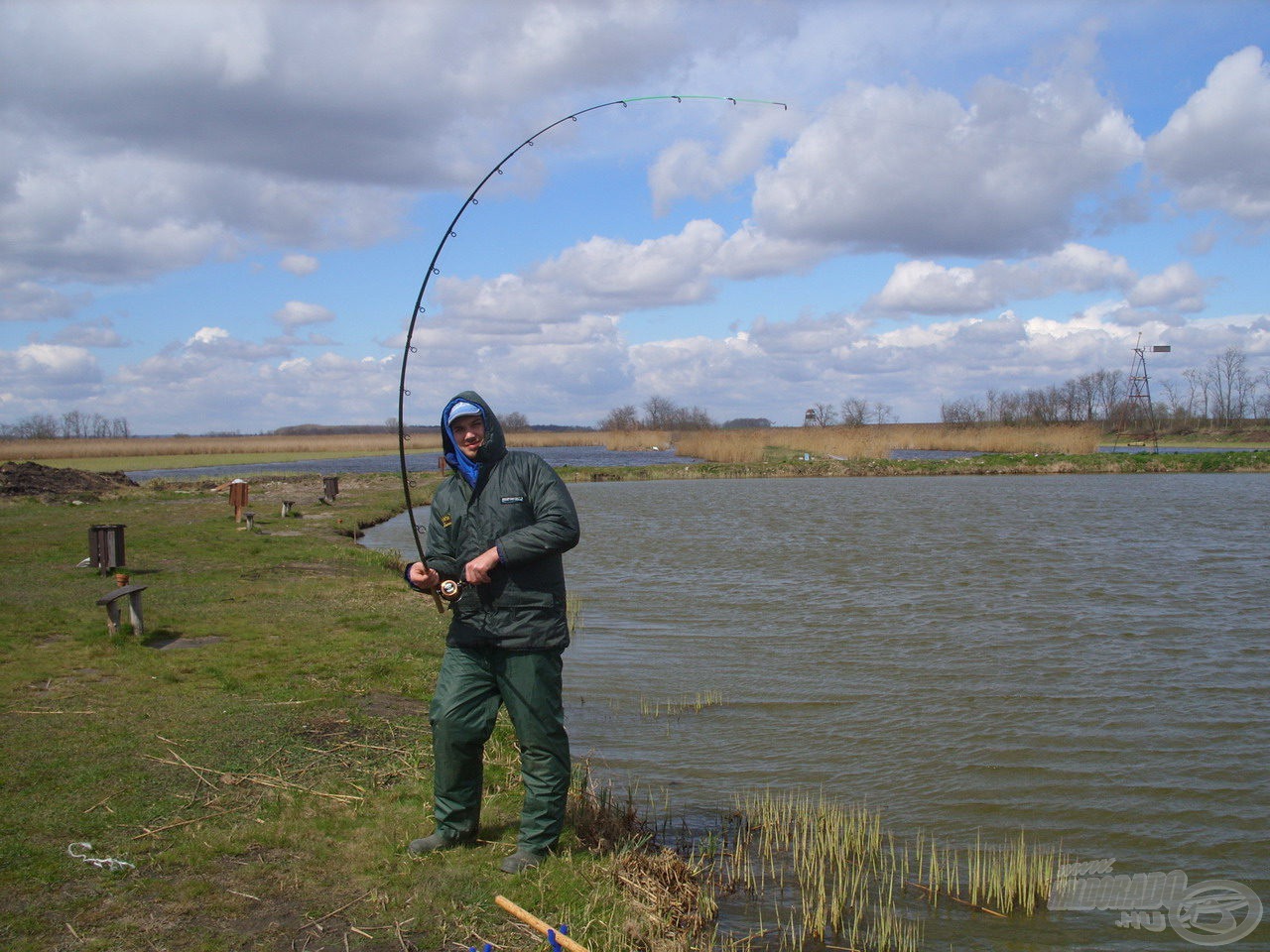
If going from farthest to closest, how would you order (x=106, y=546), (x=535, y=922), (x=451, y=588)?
(x=106, y=546)
(x=451, y=588)
(x=535, y=922)

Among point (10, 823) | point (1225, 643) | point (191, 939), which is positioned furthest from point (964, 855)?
point (1225, 643)

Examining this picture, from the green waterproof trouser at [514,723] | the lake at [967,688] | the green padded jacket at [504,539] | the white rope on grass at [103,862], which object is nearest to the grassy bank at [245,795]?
the white rope on grass at [103,862]

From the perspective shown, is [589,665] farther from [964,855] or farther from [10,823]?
[10,823]

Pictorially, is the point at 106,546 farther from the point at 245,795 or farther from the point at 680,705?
the point at 245,795

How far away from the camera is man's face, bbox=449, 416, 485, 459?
5.24 metres

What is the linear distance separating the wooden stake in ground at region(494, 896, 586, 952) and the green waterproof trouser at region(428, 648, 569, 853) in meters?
0.54

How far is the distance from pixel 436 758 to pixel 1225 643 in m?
11.3

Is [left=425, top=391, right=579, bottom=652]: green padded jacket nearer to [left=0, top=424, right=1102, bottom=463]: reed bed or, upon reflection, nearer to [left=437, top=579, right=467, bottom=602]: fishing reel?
[left=437, top=579, right=467, bottom=602]: fishing reel

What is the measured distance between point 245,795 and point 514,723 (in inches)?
83.5

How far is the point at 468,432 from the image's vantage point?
525cm

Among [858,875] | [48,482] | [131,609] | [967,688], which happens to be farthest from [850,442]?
[858,875]

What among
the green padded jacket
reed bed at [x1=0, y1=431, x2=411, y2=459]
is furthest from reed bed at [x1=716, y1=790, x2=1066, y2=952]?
reed bed at [x1=0, y1=431, x2=411, y2=459]

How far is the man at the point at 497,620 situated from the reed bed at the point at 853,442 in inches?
2116

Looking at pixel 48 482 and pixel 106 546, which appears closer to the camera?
pixel 106 546
